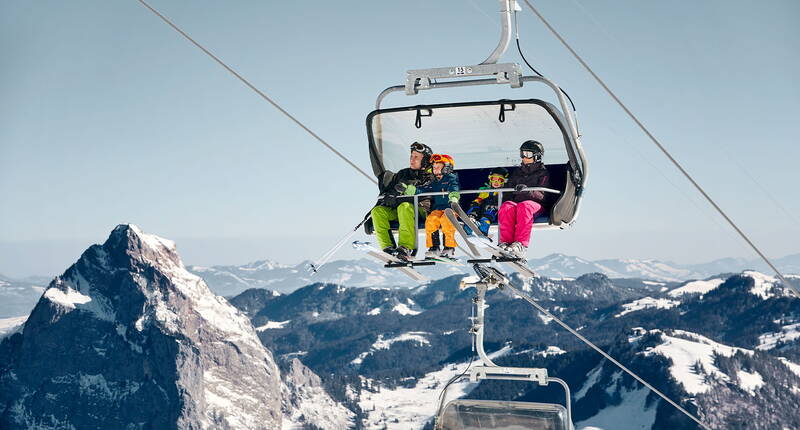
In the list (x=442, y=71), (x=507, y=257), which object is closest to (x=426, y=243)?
(x=507, y=257)

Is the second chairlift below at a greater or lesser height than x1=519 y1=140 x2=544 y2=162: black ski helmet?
lesser

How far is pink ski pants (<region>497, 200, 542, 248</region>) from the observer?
21.7 meters

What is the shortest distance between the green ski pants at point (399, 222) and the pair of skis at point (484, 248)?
1.67 meters

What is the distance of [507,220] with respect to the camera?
21953 mm

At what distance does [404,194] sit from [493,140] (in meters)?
2.70

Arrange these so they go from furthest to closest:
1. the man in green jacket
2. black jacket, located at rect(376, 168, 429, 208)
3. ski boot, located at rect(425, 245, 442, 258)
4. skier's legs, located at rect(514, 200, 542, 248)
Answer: black jacket, located at rect(376, 168, 429, 208)
the man in green jacket
ski boot, located at rect(425, 245, 442, 258)
skier's legs, located at rect(514, 200, 542, 248)

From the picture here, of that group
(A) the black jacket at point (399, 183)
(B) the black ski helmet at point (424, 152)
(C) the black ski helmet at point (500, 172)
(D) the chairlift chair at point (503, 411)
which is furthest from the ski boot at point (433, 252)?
(D) the chairlift chair at point (503, 411)

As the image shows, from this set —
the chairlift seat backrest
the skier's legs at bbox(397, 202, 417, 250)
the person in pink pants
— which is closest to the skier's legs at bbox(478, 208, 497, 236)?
the person in pink pants

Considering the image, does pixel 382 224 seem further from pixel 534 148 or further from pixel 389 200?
pixel 534 148

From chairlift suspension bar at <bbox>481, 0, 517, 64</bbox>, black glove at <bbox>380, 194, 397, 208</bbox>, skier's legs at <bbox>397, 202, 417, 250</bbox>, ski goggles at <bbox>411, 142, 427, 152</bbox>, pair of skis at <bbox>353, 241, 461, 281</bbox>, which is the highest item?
chairlift suspension bar at <bbox>481, 0, 517, 64</bbox>

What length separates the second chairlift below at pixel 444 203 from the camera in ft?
72.0

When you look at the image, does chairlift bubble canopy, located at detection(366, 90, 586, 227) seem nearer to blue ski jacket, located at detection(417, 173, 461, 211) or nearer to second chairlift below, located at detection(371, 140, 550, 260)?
second chairlift below, located at detection(371, 140, 550, 260)

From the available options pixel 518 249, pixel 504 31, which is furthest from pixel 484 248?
pixel 504 31

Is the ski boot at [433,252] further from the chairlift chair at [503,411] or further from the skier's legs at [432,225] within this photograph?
the chairlift chair at [503,411]
